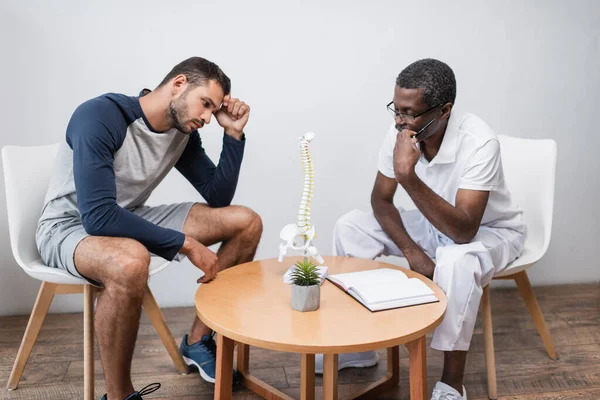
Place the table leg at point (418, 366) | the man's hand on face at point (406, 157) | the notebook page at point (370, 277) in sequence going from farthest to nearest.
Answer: the man's hand on face at point (406, 157)
the notebook page at point (370, 277)
the table leg at point (418, 366)

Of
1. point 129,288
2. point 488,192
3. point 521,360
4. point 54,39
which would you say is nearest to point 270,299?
point 129,288

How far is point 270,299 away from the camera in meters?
1.76

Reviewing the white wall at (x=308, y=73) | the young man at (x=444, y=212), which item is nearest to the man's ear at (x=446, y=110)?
the young man at (x=444, y=212)

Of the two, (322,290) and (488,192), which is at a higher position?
(488,192)

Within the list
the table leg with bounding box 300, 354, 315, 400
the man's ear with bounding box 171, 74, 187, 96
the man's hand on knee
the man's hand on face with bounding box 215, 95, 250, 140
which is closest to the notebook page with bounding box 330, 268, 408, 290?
the table leg with bounding box 300, 354, 315, 400

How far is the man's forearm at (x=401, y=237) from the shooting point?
86.1 inches

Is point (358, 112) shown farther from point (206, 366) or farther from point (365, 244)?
point (206, 366)

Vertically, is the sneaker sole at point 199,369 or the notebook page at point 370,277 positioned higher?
the notebook page at point 370,277

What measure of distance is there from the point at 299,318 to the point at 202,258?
46cm

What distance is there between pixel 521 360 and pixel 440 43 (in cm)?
144

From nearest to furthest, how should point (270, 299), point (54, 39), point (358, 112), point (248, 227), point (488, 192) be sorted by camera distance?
point (270, 299), point (488, 192), point (248, 227), point (54, 39), point (358, 112)

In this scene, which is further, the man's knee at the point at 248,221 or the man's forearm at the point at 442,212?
the man's knee at the point at 248,221

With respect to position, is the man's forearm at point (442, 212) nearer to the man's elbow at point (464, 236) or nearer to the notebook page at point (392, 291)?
the man's elbow at point (464, 236)

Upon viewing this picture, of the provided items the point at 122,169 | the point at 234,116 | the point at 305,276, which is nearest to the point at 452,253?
the point at 305,276
